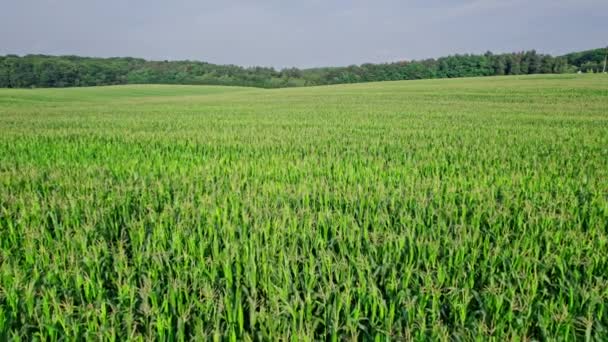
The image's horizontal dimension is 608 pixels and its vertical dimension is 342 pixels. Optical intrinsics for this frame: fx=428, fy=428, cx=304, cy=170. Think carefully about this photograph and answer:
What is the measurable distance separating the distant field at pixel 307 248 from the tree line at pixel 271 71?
9957cm

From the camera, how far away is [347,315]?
6.88 ft

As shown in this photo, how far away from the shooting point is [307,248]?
3135 mm

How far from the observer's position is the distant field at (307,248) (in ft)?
7.09

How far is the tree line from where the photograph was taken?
96750mm

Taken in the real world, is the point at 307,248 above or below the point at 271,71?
below

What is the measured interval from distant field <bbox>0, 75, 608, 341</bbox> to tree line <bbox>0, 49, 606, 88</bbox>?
3920 inches

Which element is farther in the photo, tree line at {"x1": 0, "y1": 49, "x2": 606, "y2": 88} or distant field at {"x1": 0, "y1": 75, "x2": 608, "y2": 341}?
tree line at {"x1": 0, "y1": 49, "x2": 606, "y2": 88}

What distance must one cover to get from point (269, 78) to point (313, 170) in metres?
111

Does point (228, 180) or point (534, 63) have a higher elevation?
point (534, 63)

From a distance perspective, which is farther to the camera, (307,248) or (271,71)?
(271,71)

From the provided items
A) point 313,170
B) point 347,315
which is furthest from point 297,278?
point 313,170

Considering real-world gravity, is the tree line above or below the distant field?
above

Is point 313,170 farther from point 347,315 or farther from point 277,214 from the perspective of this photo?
point 347,315

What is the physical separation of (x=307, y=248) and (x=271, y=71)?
121 meters
